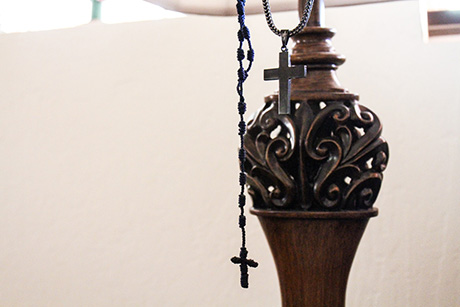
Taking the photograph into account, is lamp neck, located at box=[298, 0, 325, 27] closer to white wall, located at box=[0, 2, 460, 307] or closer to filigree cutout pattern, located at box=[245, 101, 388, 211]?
filigree cutout pattern, located at box=[245, 101, 388, 211]

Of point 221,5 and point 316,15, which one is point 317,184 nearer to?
point 316,15

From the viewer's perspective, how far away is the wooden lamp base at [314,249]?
1.74ft

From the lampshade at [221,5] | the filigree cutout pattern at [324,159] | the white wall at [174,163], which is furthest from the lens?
the white wall at [174,163]

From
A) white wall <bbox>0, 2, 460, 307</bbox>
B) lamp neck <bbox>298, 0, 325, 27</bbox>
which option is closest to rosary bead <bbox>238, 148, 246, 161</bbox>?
lamp neck <bbox>298, 0, 325, 27</bbox>

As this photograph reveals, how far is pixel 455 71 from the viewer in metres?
1.18

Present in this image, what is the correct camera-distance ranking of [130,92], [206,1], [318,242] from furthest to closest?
[130,92] → [206,1] → [318,242]

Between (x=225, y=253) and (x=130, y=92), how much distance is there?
480 mm

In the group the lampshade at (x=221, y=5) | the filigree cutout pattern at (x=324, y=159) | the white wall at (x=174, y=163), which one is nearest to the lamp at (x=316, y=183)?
the filigree cutout pattern at (x=324, y=159)

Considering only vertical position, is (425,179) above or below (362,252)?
above

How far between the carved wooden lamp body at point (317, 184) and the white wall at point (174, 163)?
705 mm

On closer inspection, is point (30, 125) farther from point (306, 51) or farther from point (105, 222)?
point (306, 51)

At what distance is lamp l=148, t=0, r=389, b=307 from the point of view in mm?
526

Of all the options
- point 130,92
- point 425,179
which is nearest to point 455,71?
point 425,179

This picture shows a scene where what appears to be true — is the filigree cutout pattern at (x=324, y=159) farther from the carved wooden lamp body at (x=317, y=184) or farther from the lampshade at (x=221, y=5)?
the lampshade at (x=221, y=5)
